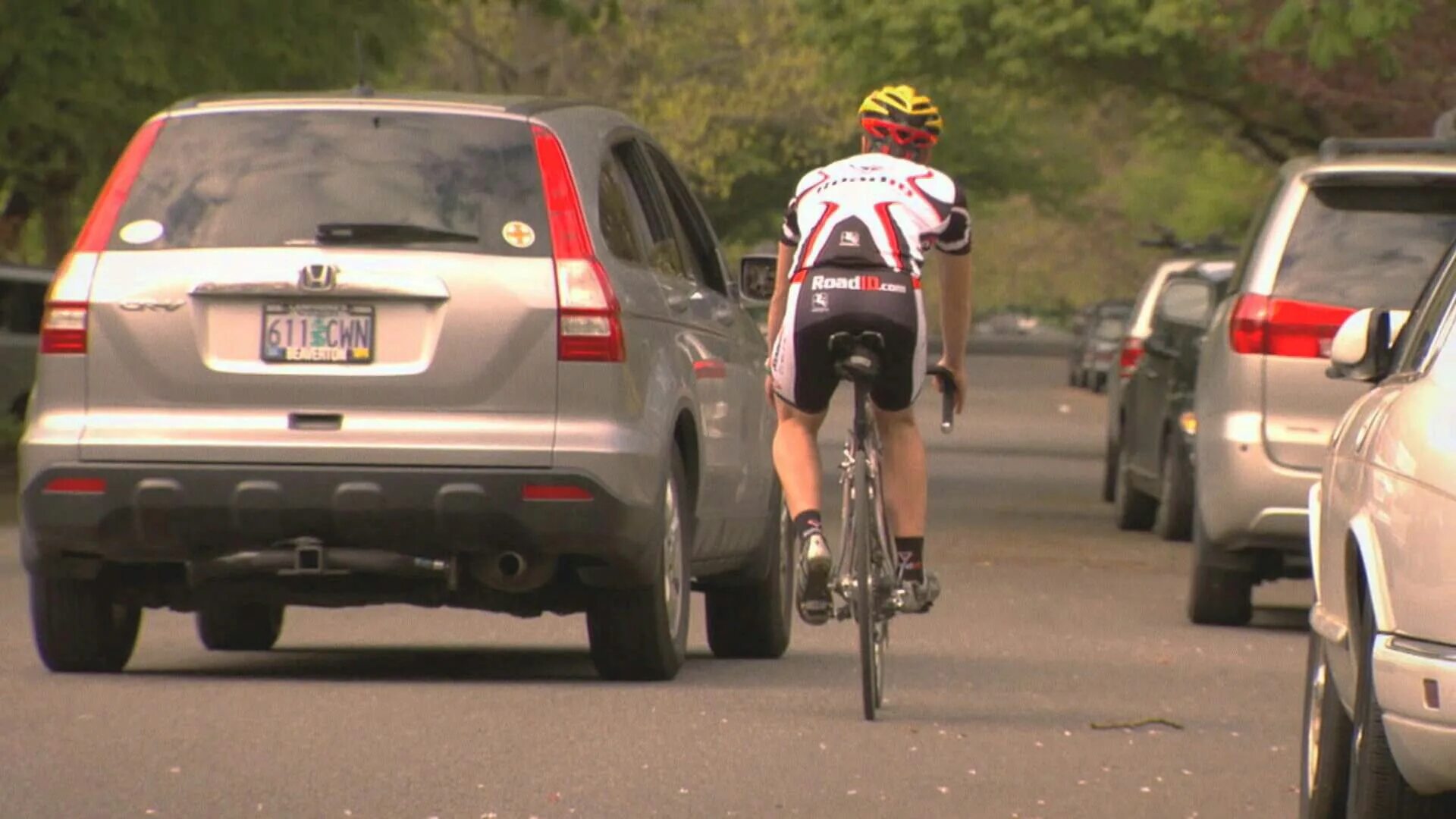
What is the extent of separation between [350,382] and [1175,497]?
33.5ft

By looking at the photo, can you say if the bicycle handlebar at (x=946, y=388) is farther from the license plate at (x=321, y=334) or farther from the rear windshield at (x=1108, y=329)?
the rear windshield at (x=1108, y=329)

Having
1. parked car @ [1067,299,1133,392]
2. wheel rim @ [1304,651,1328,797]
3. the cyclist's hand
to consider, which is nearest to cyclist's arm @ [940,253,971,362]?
the cyclist's hand

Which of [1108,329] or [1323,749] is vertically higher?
[1323,749]

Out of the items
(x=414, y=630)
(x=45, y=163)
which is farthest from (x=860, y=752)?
(x=45, y=163)

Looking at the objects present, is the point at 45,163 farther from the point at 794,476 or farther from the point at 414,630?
the point at 794,476

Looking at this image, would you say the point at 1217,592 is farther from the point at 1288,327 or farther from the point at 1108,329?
the point at 1108,329

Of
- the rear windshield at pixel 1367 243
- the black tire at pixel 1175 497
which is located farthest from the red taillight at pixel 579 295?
the black tire at pixel 1175 497

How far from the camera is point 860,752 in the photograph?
8961 millimetres

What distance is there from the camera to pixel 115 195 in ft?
34.2

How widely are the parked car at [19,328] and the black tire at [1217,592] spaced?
52.6 feet

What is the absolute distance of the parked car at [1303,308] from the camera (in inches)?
524

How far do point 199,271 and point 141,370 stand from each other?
33cm

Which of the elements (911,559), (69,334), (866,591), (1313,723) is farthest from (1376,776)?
(69,334)

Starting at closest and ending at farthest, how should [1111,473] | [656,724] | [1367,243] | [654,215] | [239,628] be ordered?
1. [656,724]
2. [654,215]
3. [239,628]
4. [1367,243]
5. [1111,473]
